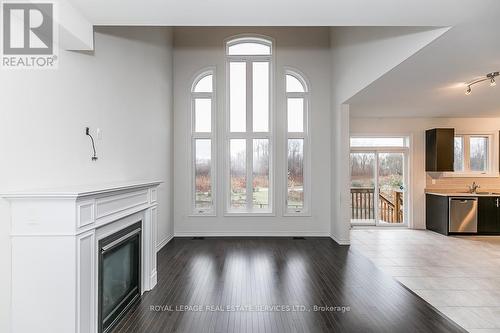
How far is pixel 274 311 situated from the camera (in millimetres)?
2986

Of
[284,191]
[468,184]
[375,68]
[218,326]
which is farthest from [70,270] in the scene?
[468,184]

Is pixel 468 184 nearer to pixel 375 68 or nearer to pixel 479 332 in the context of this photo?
pixel 375 68

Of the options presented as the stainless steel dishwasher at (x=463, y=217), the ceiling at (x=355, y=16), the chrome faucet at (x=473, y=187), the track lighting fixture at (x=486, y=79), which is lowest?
the stainless steel dishwasher at (x=463, y=217)

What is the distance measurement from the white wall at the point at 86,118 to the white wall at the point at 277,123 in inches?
33.0

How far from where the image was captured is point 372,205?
702cm

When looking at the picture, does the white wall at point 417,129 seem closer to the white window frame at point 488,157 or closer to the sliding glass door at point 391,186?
the white window frame at point 488,157

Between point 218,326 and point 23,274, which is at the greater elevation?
point 23,274

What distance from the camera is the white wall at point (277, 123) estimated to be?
6.18 m

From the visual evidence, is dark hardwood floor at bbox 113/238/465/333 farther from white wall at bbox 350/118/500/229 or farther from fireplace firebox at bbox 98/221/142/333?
white wall at bbox 350/118/500/229

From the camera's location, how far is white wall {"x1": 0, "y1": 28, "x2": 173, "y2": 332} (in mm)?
2057

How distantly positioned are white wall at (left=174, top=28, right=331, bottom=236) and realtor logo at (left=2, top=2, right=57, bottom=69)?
380 cm

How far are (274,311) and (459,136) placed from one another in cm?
652

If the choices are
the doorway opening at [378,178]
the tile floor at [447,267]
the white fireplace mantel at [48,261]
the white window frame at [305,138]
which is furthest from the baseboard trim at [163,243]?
the doorway opening at [378,178]

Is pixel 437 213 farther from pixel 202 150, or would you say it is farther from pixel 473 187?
pixel 202 150
